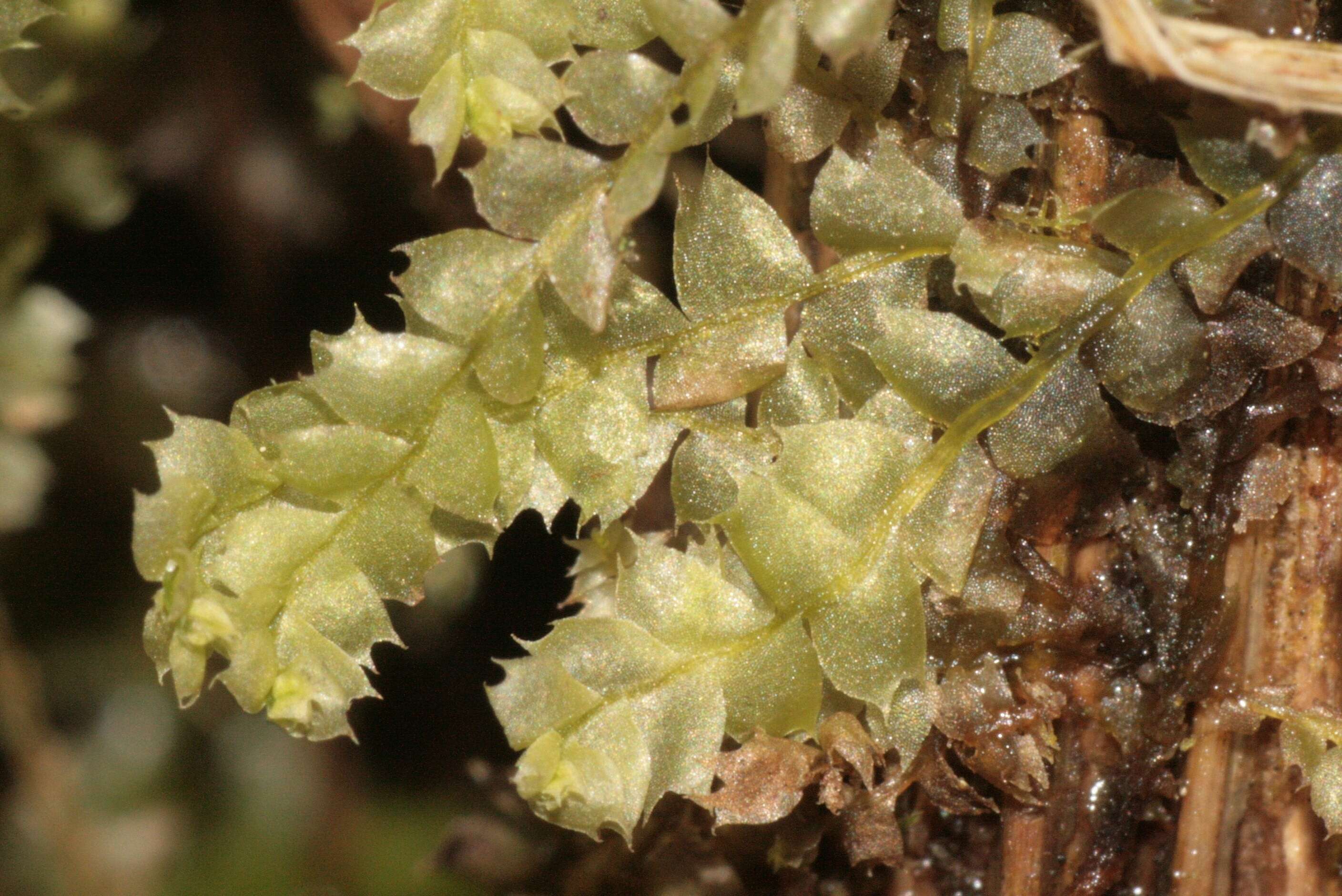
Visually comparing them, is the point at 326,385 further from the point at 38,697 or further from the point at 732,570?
the point at 38,697

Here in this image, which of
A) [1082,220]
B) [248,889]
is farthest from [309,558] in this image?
[248,889]

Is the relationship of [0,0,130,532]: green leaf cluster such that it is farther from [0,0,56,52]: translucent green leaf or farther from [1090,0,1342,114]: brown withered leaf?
[1090,0,1342,114]: brown withered leaf

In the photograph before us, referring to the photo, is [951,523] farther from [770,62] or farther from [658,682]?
[770,62]

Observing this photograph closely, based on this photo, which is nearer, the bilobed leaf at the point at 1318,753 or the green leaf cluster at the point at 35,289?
the bilobed leaf at the point at 1318,753

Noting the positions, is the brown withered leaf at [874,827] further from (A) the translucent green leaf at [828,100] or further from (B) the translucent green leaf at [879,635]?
(A) the translucent green leaf at [828,100]

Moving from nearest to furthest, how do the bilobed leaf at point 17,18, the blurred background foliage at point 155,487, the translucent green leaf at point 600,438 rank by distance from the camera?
the translucent green leaf at point 600,438 → the bilobed leaf at point 17,18 → the blurred background foliage at point 155,487

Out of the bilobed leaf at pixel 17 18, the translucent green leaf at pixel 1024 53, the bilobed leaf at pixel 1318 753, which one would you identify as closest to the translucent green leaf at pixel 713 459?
the translucent green leaf at pixel 1024 53

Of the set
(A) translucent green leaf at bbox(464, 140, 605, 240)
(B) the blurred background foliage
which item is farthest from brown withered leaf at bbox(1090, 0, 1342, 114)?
(B) the blurred background foliage

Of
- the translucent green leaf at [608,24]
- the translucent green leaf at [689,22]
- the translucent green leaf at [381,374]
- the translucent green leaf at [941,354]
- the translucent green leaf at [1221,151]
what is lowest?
the translucent green leaf at [381,374]
